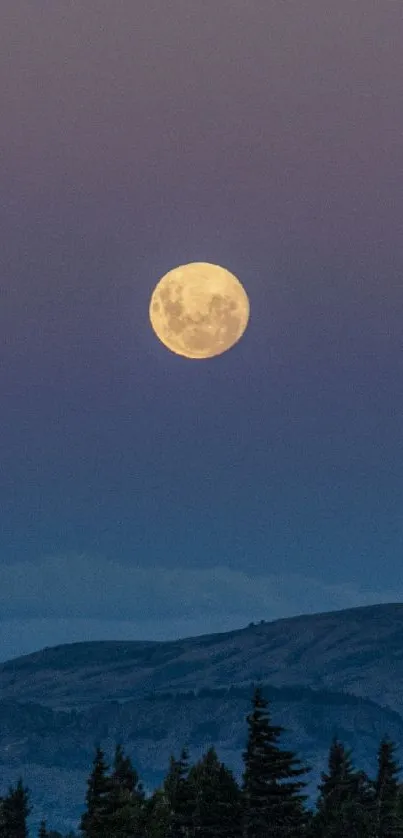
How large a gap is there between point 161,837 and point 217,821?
591 centimetres

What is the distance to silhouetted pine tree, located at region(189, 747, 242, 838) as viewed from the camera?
79625 millimetres

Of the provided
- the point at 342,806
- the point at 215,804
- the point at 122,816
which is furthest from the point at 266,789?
the point at 342,806

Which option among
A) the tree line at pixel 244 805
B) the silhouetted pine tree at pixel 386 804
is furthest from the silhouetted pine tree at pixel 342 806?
the silhouetted pine tree at pixel 386 804

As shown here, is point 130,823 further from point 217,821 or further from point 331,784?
point 331,784

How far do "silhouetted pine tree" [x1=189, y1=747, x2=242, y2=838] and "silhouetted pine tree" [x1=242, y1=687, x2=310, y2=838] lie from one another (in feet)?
9.56

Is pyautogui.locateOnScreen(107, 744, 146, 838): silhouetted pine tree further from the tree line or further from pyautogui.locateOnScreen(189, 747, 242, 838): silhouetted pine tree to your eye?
pyautogui.locateOnScreen(189, 747, 242, 838): silhouetted pine tree

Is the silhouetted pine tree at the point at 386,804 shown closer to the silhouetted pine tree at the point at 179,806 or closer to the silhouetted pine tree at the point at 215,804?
the silhouetted pine tree at the point at 215,804

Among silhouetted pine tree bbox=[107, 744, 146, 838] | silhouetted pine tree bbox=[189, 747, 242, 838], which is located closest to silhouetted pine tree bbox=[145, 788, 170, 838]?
silhouetted pine tree bbox=[107, 744, 146, 838]

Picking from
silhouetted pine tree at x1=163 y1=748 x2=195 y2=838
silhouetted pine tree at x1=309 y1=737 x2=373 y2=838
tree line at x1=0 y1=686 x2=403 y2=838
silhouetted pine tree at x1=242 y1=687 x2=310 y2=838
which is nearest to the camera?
tree line at x1=0 y1=686 x2=403 y2=838

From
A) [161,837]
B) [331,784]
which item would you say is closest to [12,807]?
[331,784]

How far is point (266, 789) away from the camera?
74562mm

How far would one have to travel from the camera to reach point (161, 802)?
3191 inches

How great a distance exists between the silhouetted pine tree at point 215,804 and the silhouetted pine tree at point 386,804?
12823mm

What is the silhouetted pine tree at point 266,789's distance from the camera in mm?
73500
